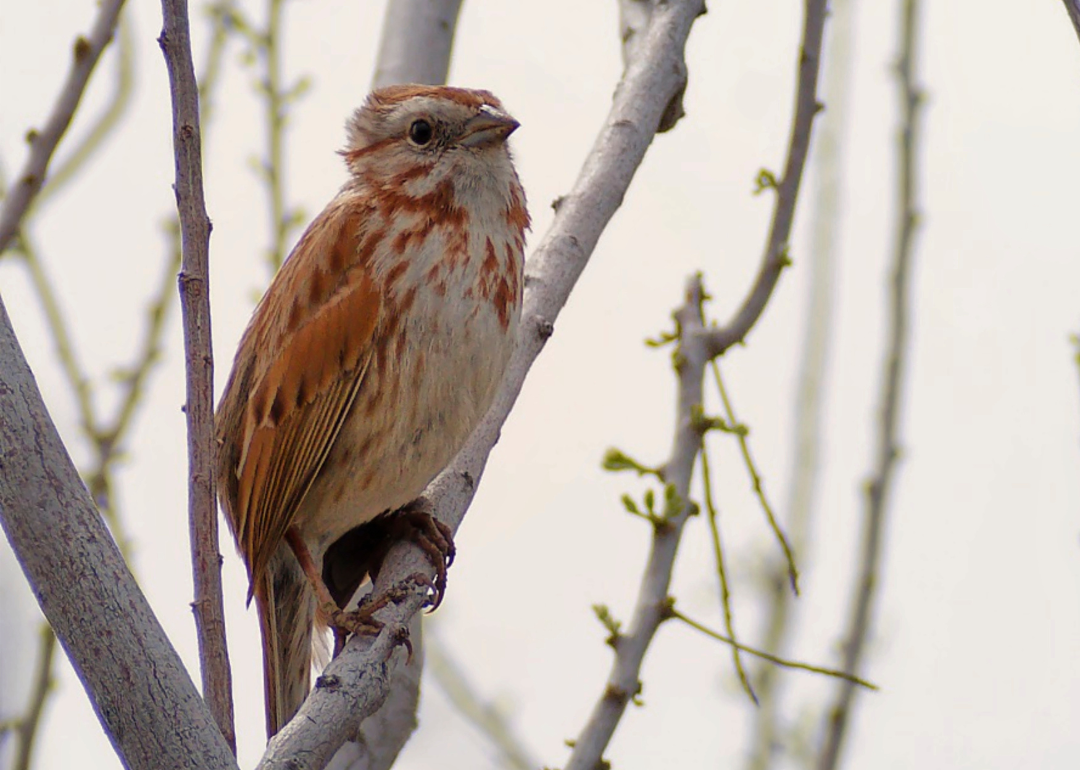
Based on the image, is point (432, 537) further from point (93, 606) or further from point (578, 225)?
point (93, 606)

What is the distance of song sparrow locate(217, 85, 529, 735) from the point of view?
3791 mm

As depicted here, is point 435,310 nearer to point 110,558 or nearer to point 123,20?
point 123,20

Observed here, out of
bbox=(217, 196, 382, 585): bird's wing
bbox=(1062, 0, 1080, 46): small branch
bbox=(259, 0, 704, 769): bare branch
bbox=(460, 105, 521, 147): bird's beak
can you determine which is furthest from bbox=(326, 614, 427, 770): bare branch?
bbox=(1062, 0, 1080, 46): small branch

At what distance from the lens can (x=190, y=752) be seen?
202 cm

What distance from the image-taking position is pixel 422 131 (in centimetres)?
420

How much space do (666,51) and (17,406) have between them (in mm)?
2603

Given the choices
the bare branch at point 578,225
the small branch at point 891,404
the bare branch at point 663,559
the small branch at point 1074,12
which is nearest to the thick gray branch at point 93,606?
the bare branch at point 663,559

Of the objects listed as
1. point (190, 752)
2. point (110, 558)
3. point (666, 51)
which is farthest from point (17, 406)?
point (666, 51)

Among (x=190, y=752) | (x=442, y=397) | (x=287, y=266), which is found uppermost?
(x=287, y=266)

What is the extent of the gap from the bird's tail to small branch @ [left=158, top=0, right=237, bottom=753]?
1.50 meters

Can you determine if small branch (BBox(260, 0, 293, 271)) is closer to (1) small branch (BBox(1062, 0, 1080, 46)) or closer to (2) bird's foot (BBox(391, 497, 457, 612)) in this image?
(2) bird's foot (BBox(391, 497, 457, 612))

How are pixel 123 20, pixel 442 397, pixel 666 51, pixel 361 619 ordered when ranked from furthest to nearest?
pixel 123 20, pixel 666 51, pixel 442 397, pixel 361 619

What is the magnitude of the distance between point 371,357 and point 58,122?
108 centimetres

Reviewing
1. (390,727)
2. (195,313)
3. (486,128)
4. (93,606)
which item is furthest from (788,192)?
A: (93,606)
